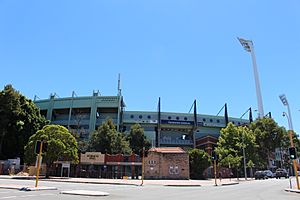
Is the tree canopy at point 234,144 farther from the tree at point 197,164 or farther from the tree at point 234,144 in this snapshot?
the tree at point 197,164

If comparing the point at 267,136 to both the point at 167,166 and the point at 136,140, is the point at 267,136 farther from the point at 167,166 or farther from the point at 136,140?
the point at 167,166

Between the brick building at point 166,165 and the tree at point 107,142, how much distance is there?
52.9ft

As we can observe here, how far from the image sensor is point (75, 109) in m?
85.0

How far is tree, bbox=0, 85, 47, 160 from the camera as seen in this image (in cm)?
5144

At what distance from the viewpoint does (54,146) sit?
4047cm

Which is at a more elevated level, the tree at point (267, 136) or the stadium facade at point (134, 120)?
the stadium facade at point (134, 120)

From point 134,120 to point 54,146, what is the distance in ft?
158

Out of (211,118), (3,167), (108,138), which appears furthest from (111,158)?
(211,118)

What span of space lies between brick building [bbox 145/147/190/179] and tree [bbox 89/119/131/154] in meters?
16.1

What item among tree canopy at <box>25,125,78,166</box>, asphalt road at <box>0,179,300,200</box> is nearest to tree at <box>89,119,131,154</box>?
tree canopy at <box>25,125,78,166</box>

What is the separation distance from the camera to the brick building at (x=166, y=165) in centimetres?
→ 4675

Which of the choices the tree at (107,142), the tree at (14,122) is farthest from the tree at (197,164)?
the tree at (14,122)

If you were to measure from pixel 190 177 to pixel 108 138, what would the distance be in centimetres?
2045

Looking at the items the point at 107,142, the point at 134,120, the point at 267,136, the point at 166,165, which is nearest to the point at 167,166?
the point at 166,165
